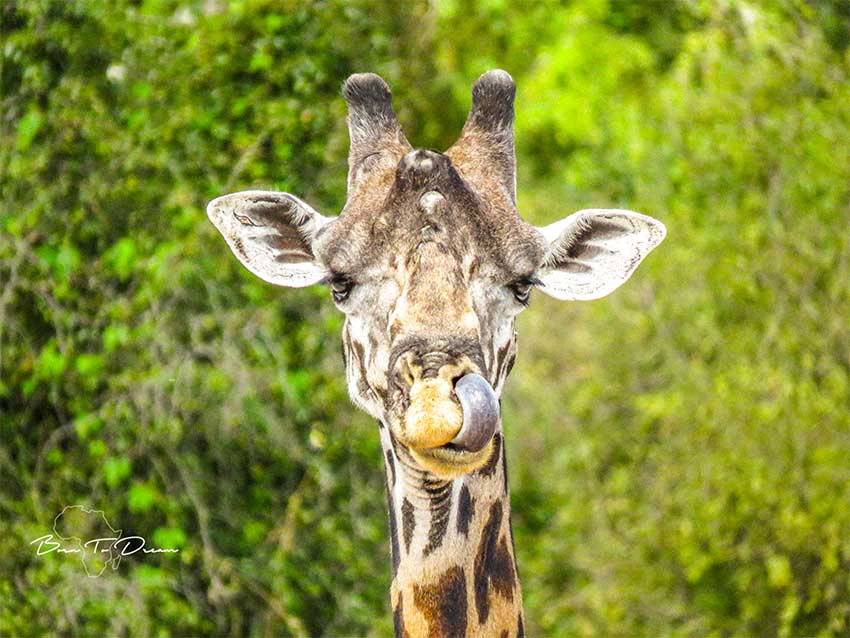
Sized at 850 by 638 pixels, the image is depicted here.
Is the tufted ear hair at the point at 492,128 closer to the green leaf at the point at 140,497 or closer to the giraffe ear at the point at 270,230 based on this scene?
the giraffe ear at the point at 270,230

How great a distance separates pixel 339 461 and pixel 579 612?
149 inches

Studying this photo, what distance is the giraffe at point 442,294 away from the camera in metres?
4.97

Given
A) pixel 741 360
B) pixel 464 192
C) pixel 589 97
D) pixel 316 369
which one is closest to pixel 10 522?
pixel 316 369

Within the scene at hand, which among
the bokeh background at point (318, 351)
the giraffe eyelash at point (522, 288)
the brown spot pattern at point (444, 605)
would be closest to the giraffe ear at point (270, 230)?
the giraffe eyelash at point (522, 288)

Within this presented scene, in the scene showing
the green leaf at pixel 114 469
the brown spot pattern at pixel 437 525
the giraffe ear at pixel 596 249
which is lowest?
the green leaf at pixel 114 469

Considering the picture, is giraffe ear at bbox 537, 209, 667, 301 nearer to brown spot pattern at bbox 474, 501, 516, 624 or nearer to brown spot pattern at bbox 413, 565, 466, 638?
brown spot pattern at bbox 474, 501, 516, 624

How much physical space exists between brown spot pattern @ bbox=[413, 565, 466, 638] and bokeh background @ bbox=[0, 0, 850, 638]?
3.66m

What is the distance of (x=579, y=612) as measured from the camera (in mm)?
13156

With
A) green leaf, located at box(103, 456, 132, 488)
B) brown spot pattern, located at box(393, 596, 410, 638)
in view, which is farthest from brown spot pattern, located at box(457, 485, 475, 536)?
green leaf, located at box(103, 456, 132, 488)

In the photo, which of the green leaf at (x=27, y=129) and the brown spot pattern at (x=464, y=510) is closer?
the brown spot pattern at (x=464, y=510)

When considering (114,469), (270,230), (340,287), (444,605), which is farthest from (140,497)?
(444,605)

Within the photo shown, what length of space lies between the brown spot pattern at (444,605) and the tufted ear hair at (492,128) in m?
1.48

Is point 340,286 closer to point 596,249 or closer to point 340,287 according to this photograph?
point 340,287

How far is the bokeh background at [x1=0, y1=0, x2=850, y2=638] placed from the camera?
29.6ft
